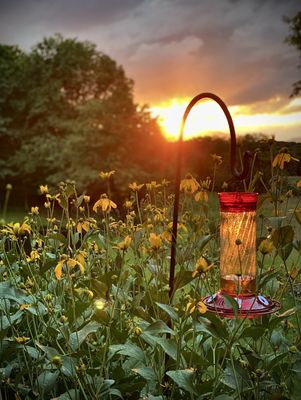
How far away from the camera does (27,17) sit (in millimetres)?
11031

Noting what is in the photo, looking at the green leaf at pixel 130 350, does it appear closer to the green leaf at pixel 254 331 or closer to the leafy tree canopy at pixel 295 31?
the green leaf at pixel 254 331

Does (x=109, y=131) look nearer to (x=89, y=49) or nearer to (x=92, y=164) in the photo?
(x=92, y=164)

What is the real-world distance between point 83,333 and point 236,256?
1.26ft

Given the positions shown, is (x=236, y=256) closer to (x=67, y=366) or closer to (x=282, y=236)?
(x=282, y=236)

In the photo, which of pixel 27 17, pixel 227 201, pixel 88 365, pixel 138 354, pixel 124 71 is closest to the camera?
pixel 227 201

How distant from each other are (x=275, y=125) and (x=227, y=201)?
234cm

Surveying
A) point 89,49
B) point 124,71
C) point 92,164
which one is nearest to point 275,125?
point 92,164

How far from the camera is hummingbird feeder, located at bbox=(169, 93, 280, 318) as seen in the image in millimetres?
1245

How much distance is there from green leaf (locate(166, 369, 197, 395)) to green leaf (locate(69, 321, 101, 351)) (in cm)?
22

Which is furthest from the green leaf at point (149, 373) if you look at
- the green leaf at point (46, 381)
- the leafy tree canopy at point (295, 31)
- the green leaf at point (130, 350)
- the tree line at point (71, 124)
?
the tree line at point (71, 124)

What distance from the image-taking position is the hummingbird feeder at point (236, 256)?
125 centimetres

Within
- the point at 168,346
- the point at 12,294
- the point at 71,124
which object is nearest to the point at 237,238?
the point at 168,346

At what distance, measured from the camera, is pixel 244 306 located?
4.12 ft

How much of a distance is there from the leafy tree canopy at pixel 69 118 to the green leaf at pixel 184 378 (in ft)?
37.0
